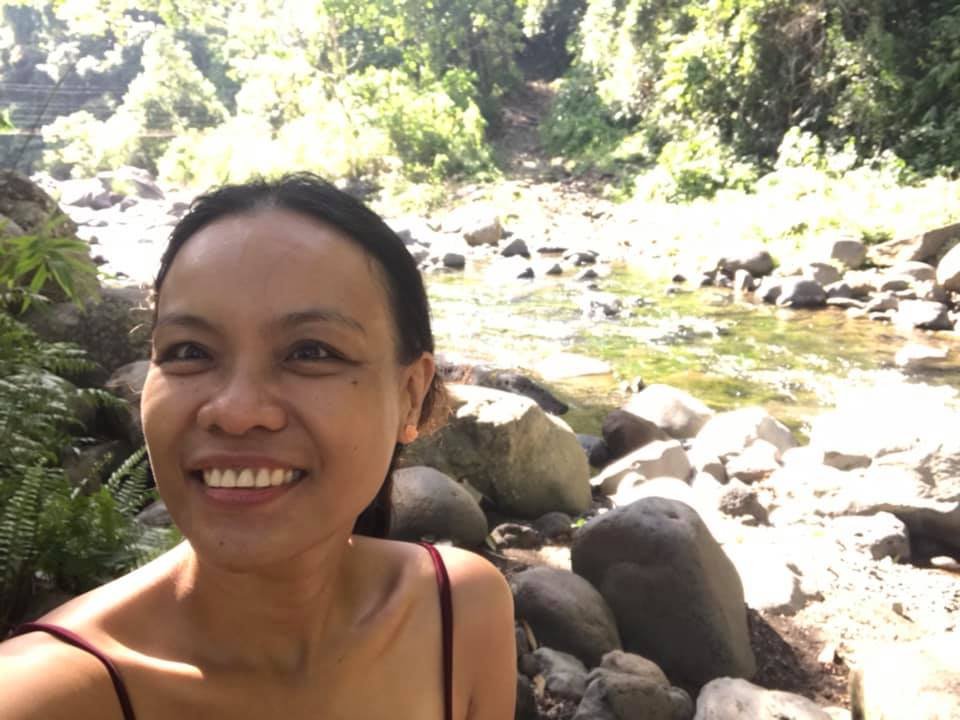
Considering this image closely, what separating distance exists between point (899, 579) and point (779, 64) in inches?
633

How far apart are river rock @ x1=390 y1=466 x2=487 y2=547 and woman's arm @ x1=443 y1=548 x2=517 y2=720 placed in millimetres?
2458

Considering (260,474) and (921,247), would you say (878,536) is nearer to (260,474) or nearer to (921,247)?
(260,474)

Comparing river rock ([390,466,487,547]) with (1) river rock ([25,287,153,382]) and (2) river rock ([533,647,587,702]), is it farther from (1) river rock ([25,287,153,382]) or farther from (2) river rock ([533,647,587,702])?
(1) river rock ([25,287,153,382])

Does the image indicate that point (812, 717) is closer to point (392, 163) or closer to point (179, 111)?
point (392, 163)

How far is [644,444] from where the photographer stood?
22.0 ft

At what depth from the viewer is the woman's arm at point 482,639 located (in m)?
1.61

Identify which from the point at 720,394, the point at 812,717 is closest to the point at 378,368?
the point at 812,717

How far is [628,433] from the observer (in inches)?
265

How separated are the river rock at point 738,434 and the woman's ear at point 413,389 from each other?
526 cm

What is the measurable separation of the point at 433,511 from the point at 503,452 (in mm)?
1030

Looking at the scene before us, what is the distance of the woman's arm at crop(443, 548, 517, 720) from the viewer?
1611 mm

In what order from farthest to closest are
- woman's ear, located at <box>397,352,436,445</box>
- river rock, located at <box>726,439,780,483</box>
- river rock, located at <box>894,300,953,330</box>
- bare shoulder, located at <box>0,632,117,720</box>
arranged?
river rock, located at <box>894,300,953,330</box>, river rock, located at <box>726,439,780,483</box>, woman's ear, located at <box>397,352,436,445</box>, bare shoulder, located at <box>0,632,117,720</box>

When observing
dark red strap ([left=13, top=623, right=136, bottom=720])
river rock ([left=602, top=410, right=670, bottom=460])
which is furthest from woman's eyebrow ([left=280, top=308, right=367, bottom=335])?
river rock ([left=602, top=410, right=670, bottom=460])

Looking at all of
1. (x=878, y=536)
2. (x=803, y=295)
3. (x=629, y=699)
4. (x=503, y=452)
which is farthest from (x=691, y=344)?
(x=629, y=699)
